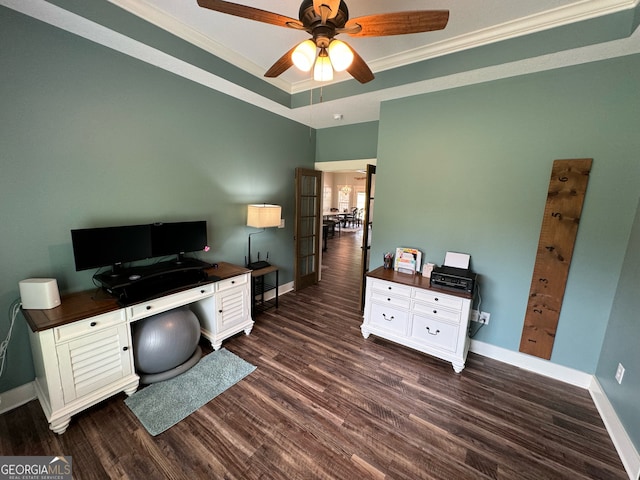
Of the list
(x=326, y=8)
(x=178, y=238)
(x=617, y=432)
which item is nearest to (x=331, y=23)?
(x=326, y=8)

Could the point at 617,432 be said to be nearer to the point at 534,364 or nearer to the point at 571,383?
the point at 571,383

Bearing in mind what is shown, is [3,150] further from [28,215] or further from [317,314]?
[317,314]

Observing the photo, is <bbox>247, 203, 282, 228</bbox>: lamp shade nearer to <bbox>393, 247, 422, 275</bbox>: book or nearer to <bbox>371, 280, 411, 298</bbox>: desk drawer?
<bbox>371, 280, 411, 298</bbox>: desk drawer

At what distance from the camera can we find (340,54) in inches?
59.1

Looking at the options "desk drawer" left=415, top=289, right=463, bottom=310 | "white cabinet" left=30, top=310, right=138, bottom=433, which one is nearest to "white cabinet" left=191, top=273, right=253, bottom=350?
"white cabinet" left=30, top=310, right=138, bottom=433

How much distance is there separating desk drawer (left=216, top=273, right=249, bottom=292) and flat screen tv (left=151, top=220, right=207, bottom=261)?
0.47m

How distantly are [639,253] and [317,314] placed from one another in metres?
3.01

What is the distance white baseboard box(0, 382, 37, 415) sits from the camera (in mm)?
1747

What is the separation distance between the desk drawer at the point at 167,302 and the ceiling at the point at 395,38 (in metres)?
2.04

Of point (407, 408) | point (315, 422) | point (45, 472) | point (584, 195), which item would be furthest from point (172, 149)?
point (584, 195)

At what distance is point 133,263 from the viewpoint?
2332mm

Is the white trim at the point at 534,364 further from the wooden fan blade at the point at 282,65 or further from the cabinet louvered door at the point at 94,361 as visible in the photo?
the cabinet louvered door at the point at 94,361

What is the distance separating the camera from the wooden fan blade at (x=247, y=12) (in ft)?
4.24

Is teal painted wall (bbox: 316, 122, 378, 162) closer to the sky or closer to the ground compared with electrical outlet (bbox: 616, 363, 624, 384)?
closer to the sky
